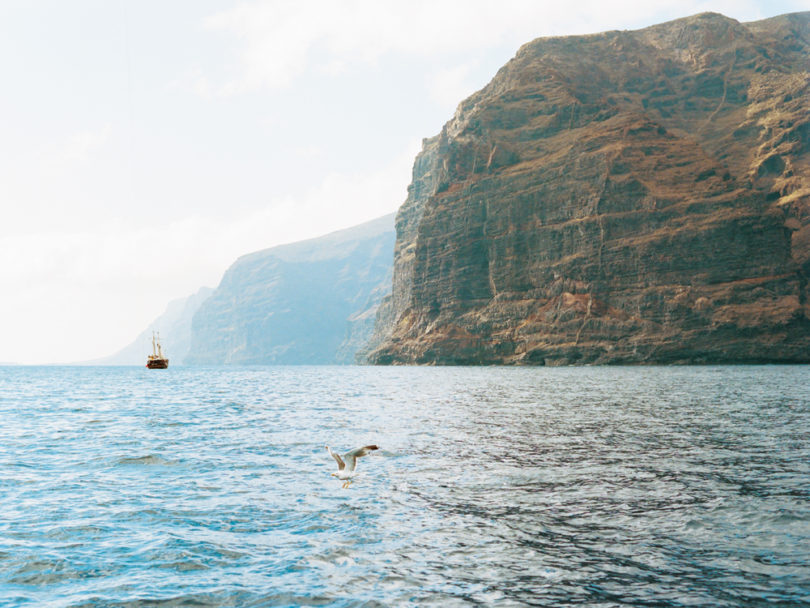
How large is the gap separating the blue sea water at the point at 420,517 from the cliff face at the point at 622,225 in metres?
104

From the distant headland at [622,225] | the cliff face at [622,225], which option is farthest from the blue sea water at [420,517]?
the cliff face at [622,225]

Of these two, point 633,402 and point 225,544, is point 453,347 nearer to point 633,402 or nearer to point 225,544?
point 633,402

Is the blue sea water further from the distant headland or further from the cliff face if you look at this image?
the cliff face

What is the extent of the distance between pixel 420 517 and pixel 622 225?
13599 centimetres

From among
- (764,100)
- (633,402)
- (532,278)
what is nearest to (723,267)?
(532,278)

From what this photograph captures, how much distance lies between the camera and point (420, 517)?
14.5m

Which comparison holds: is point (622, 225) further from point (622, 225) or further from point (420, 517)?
point (420, 517)

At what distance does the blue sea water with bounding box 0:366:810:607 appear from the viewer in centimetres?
1028

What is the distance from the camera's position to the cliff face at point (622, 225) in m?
126

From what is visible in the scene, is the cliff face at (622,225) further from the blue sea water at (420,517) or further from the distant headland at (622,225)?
the blue sea water at (420,517)

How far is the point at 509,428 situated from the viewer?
96.6ft

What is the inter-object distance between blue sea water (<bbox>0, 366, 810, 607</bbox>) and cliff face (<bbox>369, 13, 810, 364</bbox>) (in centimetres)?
10425

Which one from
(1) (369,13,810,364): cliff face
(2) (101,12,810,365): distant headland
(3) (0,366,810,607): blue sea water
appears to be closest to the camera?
(3) (0,366,810,607): blue sea water

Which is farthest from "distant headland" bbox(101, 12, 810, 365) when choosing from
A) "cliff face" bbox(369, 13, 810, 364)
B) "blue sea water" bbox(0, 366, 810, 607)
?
"blue sea water" bbox(0, 366, 810, 607)
